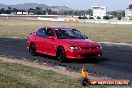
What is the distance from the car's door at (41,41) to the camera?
18.2 metres

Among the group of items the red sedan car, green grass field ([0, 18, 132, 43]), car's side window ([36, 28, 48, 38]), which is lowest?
green grass field ([0, 18, 132, 43])

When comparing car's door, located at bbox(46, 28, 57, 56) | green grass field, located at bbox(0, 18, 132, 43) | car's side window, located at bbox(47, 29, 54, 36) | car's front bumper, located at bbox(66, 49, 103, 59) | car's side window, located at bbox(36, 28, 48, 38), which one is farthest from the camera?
green grass field, located at bbox(0, 18, 132, 43)

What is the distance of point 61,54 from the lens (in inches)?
658

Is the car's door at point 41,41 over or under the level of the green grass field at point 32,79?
over

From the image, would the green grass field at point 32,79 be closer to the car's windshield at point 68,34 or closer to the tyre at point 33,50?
the car's windshield at point 68,34

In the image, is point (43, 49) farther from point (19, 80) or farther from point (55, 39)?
point (19, 80)

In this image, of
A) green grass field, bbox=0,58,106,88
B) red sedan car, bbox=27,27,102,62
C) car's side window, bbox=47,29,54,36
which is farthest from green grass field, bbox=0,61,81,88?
car's side window, bbox=47,29,54,36

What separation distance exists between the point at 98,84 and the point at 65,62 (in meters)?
6.24

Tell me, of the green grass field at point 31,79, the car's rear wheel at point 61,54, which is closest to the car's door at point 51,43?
the car's rear wheel at point 61,54

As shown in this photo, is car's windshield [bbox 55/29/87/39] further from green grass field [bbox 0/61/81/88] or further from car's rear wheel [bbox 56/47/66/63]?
green grass field [bbox 0/61/81/88]

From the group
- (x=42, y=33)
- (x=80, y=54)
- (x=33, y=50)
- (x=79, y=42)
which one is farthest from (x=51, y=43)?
(x=33, y=50)

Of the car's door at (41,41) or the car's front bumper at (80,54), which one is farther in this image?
the car's door at (41,41)

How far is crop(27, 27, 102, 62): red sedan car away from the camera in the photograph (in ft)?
53.5

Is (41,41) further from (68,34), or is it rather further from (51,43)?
(68,34)
